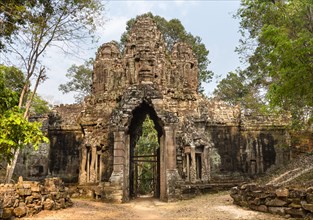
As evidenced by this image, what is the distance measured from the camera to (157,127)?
16031 mm

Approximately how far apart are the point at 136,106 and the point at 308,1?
8.01 metres

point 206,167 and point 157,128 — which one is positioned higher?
point 157,128

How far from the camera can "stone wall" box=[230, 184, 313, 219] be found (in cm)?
757

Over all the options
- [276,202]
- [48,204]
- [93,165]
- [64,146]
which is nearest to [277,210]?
[276,202]

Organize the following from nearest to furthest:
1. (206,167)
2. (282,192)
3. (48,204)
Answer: (282,192), (48,204), (206,167)

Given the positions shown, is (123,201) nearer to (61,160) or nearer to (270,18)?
(61,160)

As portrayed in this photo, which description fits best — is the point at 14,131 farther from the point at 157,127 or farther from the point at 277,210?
the point at 157,127

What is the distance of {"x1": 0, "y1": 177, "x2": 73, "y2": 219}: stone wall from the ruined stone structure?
349 cm

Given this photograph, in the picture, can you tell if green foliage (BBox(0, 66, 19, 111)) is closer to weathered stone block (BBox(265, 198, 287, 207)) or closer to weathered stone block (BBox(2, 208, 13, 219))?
weathered stone block (BBox(2, 208, 13, 219))

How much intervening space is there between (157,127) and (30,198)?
806 centimetres

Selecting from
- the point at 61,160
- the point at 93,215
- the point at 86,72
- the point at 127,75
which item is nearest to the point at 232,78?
the point at 86,72

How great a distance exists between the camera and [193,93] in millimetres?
19047

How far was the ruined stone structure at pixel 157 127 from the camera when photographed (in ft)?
47.4

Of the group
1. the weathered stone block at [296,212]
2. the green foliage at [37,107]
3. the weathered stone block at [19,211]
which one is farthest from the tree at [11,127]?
the green foliage at [37,107]
